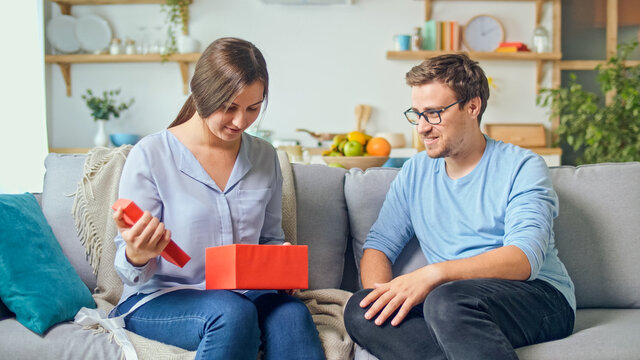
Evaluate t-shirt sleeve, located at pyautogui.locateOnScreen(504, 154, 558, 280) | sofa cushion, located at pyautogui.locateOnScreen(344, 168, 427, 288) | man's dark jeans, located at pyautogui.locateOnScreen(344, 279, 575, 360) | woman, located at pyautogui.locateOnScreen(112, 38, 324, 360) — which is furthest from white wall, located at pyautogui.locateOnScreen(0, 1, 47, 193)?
t-shirt sleeve, located at pyautogui.locateOnScreen(504, 154, 558, 280)

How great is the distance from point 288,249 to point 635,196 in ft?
3.68

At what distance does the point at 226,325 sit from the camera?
1.17 metres

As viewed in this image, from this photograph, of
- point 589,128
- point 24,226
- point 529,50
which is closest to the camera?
point 24,226

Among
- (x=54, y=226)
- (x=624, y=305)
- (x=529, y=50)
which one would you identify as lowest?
(x=624, y=305)

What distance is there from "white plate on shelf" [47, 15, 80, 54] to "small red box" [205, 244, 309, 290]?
3913mm

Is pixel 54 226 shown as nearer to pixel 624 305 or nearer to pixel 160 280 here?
pixel 160 280

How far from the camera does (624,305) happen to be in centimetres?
165

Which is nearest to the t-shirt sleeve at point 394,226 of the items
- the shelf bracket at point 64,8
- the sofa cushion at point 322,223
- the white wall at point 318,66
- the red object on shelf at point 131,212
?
the sofa cushion at point 322,223

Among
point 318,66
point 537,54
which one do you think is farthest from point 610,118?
point 318,66

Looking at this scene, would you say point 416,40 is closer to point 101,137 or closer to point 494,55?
point 494,55

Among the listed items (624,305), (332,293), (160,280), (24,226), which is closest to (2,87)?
(24,226)

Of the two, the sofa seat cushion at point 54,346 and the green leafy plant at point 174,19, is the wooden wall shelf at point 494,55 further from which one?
the sofa seat cushion at point 54,346

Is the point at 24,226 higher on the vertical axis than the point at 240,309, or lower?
higher

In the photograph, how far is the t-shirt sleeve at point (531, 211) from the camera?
4.30 feet
